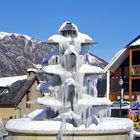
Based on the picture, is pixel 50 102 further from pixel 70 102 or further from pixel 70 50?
pixel 70 50

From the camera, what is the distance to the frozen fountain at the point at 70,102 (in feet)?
31.6

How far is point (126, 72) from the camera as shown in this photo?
44719 millimetres

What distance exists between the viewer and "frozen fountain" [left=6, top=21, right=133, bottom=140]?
9.62m

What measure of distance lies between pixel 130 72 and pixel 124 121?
3160 cm

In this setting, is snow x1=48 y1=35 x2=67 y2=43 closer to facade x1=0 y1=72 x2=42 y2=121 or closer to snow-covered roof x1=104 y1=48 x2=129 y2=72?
facade x1=0 y1=72 x2=42 y2=121

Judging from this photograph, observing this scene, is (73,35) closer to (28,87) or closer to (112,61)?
(28,87)

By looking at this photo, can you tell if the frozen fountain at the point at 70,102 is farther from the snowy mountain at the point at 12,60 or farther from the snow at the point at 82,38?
the snowy mountain at the point at 12,60

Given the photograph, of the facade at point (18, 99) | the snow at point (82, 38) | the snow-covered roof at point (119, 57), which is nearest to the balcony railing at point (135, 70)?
the snow-covered roof at point (119, 57)

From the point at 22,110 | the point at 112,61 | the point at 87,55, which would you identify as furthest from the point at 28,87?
the point at 87,55

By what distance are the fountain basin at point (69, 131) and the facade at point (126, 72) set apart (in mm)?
29153

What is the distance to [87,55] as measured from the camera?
36.6 ft

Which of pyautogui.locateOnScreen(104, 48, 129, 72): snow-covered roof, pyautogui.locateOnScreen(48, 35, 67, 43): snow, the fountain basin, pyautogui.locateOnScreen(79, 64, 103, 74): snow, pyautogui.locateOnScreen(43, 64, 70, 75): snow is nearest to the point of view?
the fountain basin

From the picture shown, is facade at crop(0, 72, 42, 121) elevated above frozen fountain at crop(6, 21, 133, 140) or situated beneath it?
situated beneath

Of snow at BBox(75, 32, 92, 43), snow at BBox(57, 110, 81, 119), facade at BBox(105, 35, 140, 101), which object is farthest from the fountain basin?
facade at BBox(105, 35, 140, 101)
